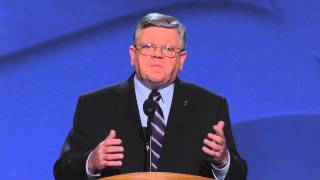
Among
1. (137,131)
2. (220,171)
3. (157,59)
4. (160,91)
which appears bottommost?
(220,171)

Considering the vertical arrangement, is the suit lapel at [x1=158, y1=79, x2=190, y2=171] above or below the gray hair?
below

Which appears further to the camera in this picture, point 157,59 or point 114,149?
point 157,59

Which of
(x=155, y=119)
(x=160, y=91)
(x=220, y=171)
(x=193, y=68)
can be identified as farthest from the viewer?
(x=193, y=68)

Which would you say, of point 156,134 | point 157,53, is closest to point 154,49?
point 157,53

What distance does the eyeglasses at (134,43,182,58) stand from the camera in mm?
1963

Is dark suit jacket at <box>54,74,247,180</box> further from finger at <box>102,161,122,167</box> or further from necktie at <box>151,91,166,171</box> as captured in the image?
finger at <box>102,161,122,167</box>

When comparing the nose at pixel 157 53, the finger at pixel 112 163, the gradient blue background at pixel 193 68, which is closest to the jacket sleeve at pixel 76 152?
the finger at pixel 112 163

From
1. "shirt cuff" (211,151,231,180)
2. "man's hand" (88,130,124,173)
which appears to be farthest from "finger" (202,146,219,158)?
"man's hand" (88,130,124,173)

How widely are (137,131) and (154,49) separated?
0.29 m

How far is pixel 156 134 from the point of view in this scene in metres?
1.98

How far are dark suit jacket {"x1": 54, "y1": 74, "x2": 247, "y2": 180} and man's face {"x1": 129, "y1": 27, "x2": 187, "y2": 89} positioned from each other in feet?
Answer: 0.43

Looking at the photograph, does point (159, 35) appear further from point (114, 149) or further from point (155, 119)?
point (114, 149)

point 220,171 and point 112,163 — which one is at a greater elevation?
point 112,163

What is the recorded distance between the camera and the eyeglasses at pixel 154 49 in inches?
77.3
